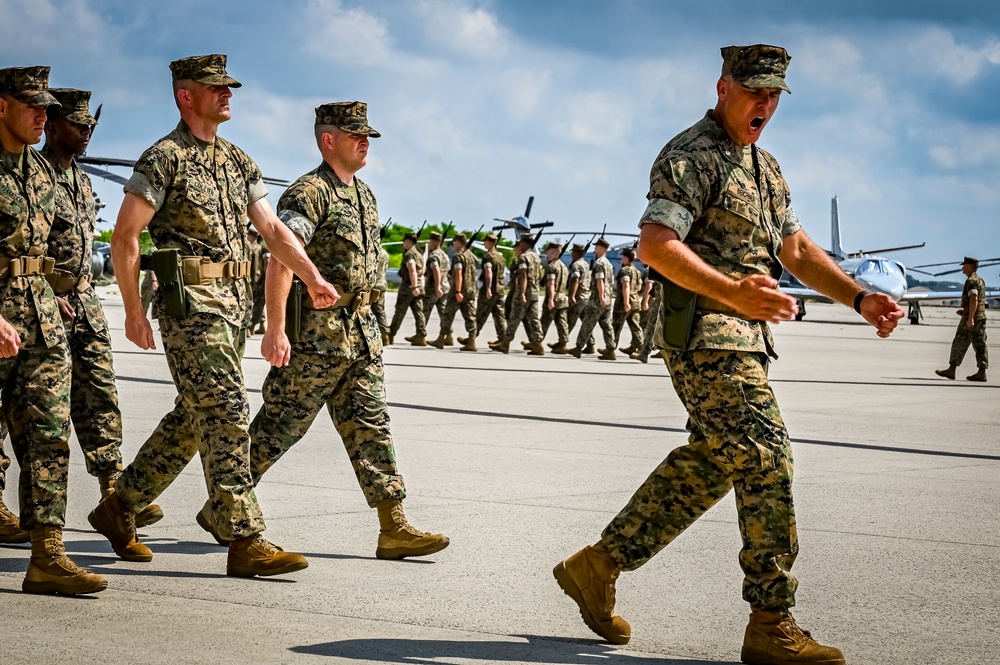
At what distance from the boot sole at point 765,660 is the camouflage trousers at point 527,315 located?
20432 mm

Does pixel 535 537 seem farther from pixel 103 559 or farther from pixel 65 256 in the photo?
pixel 65 256

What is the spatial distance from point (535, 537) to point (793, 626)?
2205 mm

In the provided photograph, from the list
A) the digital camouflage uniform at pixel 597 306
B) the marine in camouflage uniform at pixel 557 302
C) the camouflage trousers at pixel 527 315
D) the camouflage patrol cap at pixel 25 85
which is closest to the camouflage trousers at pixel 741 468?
the camouflage patrol cap at pixel 25 85

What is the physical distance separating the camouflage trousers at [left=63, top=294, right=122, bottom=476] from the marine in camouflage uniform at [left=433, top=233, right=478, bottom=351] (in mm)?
18378

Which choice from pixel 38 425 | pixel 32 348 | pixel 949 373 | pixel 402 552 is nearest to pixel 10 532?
pixel 38 425

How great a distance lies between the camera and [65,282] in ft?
20.5

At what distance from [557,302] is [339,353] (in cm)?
2010

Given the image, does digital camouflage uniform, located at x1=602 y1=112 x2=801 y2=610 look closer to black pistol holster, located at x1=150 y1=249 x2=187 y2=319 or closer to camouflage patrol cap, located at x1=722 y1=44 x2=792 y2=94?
camouflage patrol cap, located at x1=722 y1=44 x2=792 y2=94

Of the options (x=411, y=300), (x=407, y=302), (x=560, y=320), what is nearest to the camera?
(x=411, y=300)

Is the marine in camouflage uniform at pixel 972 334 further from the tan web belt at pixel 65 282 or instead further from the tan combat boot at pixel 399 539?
the tan web belt at pixel 65 282

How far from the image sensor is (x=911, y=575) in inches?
226

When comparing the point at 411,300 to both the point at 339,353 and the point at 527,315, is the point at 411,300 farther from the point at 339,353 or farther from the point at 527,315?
the point at 339,353

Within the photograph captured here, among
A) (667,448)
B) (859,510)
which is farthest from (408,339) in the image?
(859,510)

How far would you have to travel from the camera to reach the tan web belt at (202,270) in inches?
215
